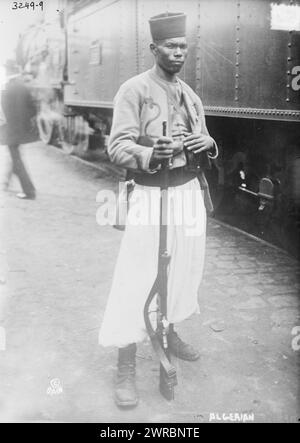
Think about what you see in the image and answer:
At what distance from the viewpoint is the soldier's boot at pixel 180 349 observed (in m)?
3.16

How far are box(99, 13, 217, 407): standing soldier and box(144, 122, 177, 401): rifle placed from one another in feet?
0.23

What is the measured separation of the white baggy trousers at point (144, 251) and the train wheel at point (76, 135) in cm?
820

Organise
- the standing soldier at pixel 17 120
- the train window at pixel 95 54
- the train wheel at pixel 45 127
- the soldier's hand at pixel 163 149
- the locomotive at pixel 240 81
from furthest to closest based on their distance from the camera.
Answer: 1. the train wheel at pixel 45 127
2. the train window at pixel 95 54
3. the standing soldier at pixel 17 120
4. the locomotive at pixel 240 81
5. the soldier's hand at pixel 163 149

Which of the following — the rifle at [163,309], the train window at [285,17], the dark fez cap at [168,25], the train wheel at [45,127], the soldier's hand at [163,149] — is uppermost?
the train window at [285,17]

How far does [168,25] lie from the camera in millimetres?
2529

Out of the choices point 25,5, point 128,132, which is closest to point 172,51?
point 128,132

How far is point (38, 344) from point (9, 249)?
6.59 ft

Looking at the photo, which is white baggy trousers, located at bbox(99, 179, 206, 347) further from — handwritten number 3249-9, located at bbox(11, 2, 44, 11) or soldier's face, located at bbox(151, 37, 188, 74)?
handwritten number 3249-9, located at bbox(11, 2, 44, 11)

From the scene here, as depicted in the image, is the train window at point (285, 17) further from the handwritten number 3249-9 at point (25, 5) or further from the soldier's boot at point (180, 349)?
the soldier's boot at point (180, 349)

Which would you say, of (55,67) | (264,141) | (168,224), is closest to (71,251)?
(264,141)

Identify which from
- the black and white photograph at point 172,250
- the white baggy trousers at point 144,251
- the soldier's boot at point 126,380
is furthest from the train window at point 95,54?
the soldier's boot at point 126,380

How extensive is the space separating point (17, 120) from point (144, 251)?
5.40m

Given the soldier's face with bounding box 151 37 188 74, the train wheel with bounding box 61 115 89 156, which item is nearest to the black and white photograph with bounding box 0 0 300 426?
the soldier's face with bounding box 151 37 188 74

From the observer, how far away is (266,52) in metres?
4.02
